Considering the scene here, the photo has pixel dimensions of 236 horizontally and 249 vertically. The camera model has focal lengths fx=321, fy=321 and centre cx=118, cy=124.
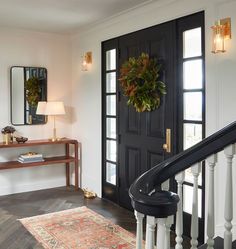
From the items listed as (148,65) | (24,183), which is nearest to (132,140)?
(148,65)

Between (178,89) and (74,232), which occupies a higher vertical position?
(178,89)

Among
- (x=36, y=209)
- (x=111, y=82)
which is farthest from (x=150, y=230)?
(x=111, y=82)

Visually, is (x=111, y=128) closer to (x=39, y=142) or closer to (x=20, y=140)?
(x=39, y=142)

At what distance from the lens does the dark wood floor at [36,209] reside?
338 cm

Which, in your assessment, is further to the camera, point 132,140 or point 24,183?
point 24,183

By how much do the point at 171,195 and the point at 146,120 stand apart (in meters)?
2.81

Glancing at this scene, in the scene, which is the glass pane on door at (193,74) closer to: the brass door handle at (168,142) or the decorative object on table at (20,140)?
the brass door handle at (168,142)

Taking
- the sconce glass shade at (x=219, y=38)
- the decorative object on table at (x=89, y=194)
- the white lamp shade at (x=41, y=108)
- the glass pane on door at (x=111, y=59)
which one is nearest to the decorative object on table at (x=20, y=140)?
the white lamp shade at (x=41, y=108)

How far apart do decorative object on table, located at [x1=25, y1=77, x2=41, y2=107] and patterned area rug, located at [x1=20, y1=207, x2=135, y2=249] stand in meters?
1.93

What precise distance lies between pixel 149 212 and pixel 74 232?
8.62 feet

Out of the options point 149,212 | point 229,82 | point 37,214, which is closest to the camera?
point 149,212

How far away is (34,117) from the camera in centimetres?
530

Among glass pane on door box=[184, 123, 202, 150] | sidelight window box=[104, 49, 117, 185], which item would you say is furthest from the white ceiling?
glass pane on door box=[184, 123, 202, 150]

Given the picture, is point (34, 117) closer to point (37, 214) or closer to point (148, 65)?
point (37, 214)
